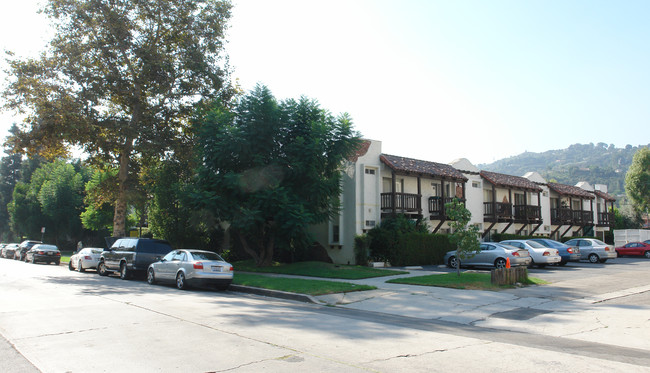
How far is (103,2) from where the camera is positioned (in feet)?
88.3

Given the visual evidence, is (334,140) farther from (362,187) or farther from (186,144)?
(186,144)

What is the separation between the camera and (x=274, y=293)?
15.3m

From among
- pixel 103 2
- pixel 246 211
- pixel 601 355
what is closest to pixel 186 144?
pixel 103 2

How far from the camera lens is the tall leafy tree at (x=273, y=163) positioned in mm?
21453

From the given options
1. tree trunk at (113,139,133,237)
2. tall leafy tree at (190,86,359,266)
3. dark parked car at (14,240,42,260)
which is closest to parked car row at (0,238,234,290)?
tall leafy tree at (190,86,359,266)

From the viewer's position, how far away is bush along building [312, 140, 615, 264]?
27156mm

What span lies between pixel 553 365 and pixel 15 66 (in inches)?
1158

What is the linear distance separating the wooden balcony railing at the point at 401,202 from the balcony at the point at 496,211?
875cm

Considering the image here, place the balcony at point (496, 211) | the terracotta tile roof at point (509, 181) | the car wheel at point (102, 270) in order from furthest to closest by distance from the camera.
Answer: the terracotta tile roof at point (509, 181) → the balcony at point (496, 211) → the car wheel at point (102, 270)

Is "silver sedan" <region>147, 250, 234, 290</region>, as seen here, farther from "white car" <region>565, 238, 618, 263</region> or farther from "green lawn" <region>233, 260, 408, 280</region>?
"white car" <region>565, 238, 618, 263</region>

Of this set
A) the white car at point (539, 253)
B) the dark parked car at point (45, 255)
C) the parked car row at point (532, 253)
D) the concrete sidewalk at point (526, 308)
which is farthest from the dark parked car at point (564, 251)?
the dark parked car at point (45, 255)

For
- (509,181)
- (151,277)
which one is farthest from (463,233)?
(509,181)

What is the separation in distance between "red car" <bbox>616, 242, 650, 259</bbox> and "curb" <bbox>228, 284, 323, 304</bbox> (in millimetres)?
32948

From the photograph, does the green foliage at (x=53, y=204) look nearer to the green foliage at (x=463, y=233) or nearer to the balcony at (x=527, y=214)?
the balcony at (x=527, y=214)
